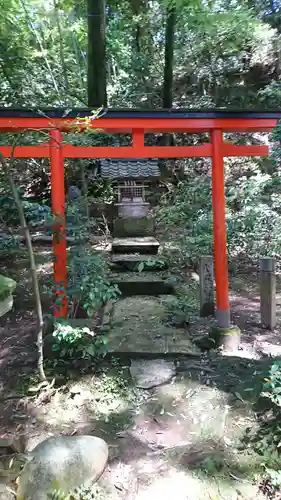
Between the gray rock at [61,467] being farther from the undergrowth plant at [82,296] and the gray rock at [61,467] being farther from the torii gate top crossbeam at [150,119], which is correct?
the torii gate top crossbeam at [150,119]

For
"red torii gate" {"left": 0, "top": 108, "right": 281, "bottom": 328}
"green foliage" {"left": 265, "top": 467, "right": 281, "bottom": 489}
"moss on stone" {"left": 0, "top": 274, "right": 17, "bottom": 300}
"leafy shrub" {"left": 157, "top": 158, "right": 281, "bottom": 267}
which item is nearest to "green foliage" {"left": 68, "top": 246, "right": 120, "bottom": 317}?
"red torii gate" {"left": 0, "top": 108, "right": 281, "bottom": 328}

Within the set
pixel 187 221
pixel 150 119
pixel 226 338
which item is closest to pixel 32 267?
pixel 150 119

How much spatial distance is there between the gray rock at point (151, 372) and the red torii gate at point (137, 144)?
0.85m

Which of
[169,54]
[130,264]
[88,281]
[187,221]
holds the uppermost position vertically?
[169,54]

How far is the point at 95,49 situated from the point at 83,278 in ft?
20.5

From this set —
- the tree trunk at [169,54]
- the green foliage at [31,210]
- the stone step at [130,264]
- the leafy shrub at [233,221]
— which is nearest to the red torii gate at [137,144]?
the green foliage at [31,210]

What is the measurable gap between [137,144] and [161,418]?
2.78 m

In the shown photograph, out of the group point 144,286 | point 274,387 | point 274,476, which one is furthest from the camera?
point 144,286

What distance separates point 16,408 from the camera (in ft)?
11.4

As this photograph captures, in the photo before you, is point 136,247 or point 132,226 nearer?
point 136,247

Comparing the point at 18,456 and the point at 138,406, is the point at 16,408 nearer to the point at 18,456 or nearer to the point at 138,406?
the point at 18,456

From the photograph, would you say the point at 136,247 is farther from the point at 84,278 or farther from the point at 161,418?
the point at 161,418

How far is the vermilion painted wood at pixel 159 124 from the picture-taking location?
13.2ft

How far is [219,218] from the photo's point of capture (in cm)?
441
